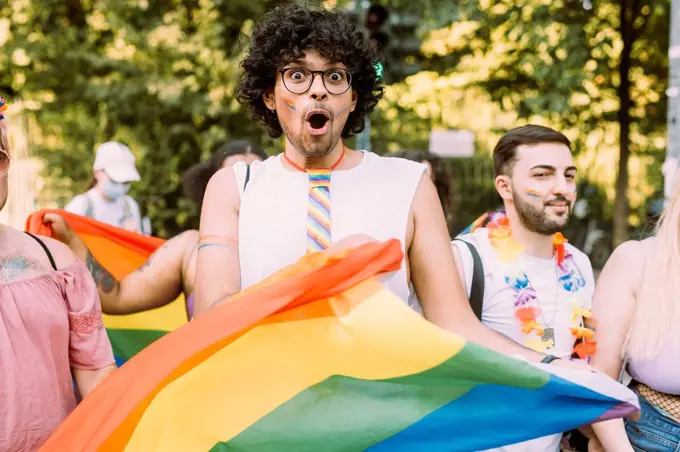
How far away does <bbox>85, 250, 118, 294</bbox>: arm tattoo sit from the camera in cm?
446

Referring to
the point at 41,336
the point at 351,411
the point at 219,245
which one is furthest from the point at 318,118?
the point at 41,336

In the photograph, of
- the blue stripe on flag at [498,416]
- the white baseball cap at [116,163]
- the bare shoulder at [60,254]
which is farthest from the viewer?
the white baseball cap at [116,163]

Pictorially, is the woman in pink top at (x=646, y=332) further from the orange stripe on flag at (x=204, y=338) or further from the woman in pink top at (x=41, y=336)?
the woman in pink top at (x=41, y=336)

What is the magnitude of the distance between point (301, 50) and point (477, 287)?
1229mm

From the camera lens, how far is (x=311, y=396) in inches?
106

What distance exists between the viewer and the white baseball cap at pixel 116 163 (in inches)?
305

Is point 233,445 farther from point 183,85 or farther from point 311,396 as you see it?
point 183,85

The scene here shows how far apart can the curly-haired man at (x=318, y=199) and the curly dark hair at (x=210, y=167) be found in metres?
2.17

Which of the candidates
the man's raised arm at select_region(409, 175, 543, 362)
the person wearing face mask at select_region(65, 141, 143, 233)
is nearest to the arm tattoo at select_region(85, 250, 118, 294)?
the man's raised arm at select_region(409, 175, 543, 362)

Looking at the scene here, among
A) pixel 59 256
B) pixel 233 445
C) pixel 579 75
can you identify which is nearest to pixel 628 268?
pixel 233 445

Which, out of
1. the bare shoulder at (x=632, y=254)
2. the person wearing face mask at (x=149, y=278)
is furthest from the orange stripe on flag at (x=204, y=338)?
the person wearing face mask at (x=149, y=278)

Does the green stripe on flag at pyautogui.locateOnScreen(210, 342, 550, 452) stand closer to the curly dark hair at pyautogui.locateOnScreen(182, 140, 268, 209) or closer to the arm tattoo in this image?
the arm tattoo

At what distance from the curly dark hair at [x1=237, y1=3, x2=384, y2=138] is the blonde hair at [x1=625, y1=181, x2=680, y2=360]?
115 cm

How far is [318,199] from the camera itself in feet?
10.1
